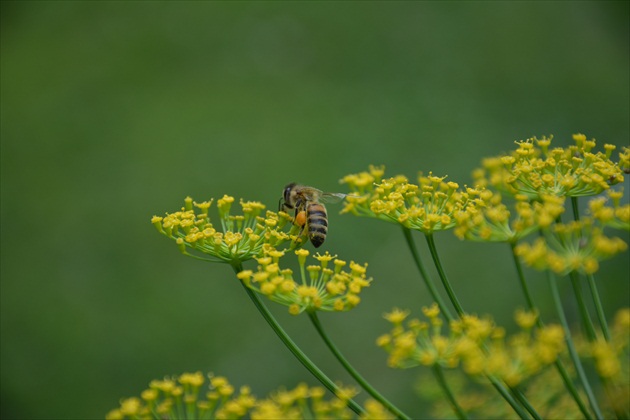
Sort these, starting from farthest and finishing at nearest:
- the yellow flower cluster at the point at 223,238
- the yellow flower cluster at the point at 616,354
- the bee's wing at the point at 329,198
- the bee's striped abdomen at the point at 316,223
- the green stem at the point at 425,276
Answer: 1. the bee's wing at the point at 329,198
2. the bee's striped abdomen at the point at 316,223
3. the yellow flower cluster at the point at 223,238
4. the green stem at the point at 425,276
5. the yellow flower cluster at the point at 616,354

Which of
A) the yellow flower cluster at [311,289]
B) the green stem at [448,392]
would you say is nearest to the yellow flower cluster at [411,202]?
the yellow flower cluster at [311,289]

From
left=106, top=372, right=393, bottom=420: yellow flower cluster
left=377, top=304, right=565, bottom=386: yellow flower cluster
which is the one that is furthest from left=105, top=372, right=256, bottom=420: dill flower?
left=377, top=304, right=565, bottom=386: yellow flower cluster

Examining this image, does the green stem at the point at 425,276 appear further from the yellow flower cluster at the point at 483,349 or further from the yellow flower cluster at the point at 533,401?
the yellow flower cluster at the point at 533,401

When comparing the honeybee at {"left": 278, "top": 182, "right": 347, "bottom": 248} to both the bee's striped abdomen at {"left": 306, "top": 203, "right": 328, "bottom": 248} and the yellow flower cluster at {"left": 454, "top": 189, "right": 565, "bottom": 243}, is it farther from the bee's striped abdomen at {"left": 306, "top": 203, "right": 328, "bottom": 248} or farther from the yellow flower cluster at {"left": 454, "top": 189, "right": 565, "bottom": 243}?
the yellow flower cluster at {"left": 454, "top": 189, "right": 565, "bottom": 243}

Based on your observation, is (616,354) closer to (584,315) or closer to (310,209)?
(584,315)

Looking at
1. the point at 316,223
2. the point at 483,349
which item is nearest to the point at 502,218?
the point at 483,349

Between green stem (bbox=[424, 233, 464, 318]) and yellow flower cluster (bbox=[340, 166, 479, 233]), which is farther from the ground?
yellow flower cluster (bbox=[340, 166, 479, 233])
